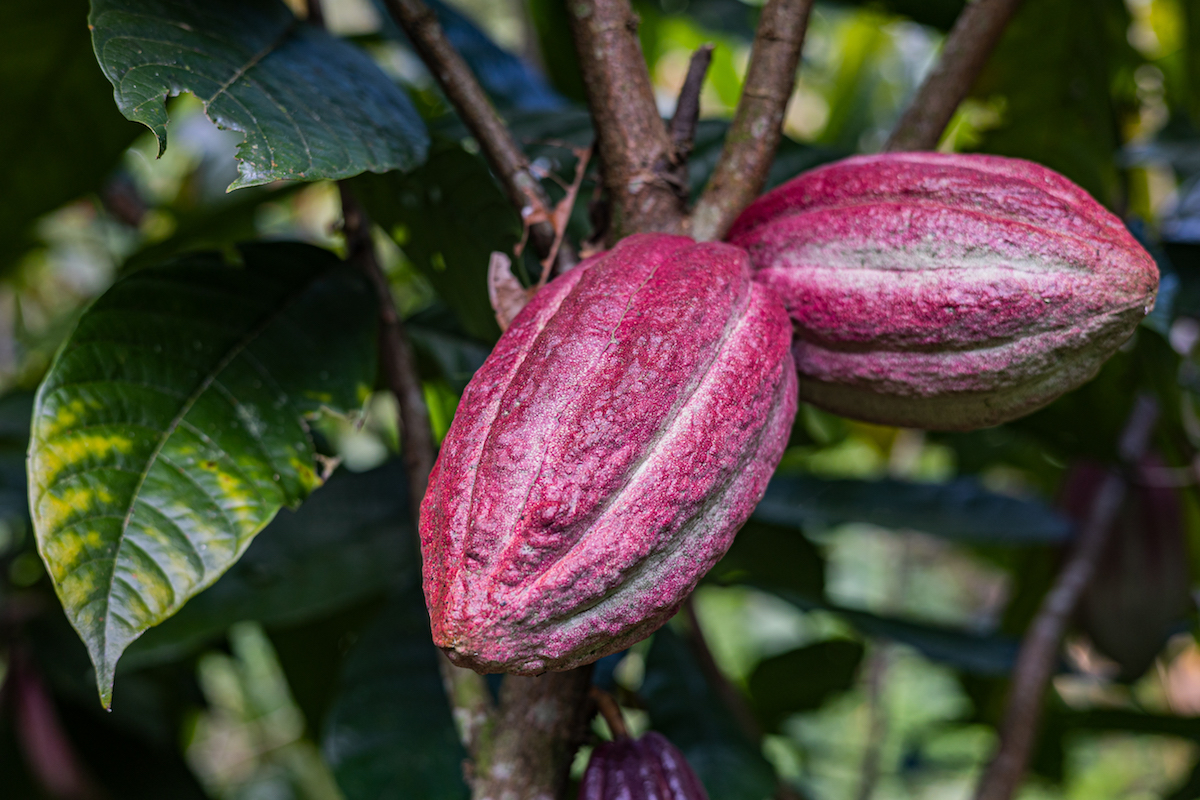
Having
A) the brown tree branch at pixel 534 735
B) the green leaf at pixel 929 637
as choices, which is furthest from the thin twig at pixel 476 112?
the green leaf at pixel 929 637

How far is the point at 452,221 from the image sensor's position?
30.9 inches

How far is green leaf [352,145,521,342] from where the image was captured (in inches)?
29.4

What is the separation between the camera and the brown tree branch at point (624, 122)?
0.65 m

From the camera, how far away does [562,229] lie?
0.65 meters

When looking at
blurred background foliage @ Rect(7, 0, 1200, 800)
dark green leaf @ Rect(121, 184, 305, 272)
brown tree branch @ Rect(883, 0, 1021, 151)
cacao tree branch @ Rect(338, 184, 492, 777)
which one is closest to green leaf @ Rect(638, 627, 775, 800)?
blurred background foliage @ Rect(7, 0, 1200, 800)

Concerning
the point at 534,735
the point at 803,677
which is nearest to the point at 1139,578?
the point at 803,677

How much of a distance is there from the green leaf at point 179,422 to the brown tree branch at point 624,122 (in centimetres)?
27

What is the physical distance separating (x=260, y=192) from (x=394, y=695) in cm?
73

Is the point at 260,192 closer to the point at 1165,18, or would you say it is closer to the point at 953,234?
the point at 953,234

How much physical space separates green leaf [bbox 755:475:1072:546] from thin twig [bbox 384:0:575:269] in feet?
2.44

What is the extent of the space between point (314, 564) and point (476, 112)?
2.07 ft

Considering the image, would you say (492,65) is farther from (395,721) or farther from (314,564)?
(395,721)

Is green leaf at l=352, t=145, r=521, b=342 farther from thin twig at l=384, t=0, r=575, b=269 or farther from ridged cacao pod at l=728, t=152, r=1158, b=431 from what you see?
ridged cacao pod at l=728, t=152, r=1158, b=431

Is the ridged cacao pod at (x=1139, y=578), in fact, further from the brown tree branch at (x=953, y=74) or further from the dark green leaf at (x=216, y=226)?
the dark green leaf at (x=216, y=226)
